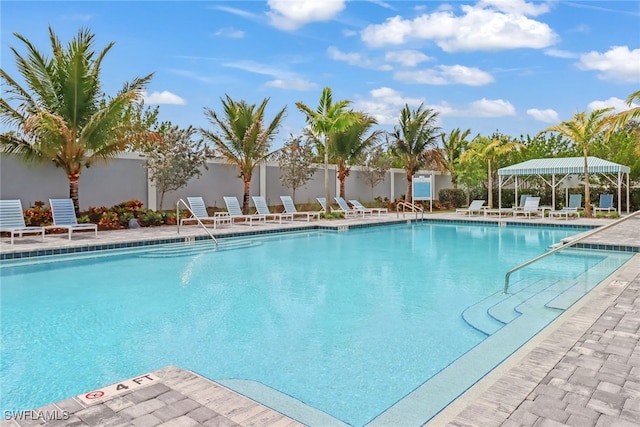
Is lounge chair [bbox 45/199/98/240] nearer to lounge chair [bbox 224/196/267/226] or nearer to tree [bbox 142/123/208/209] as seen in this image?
tree [bbox 142/123/208/209]

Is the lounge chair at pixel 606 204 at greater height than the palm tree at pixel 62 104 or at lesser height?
lesser

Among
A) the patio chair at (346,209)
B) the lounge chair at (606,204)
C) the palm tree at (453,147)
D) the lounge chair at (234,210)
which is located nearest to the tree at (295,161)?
the patio chair at (346,209)

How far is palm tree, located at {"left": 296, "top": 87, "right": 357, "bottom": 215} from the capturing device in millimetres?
19094

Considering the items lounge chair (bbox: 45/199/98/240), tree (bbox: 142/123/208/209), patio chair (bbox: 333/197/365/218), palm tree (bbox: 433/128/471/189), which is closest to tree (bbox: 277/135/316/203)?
patio chair (bbox: 333/197/365/218)

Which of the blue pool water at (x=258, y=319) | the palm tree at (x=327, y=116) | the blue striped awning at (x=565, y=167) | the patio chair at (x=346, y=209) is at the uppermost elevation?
the palm tree at (x=327, y=116)

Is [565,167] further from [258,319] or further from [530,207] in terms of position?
[258,319]

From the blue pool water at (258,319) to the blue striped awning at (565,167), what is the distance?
1068 cm

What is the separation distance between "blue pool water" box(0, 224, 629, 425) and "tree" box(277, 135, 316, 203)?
950 centimetres

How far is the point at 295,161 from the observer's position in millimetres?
20141

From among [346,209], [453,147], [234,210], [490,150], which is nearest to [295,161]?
[346,209]

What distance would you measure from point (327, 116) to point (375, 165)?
6258mm

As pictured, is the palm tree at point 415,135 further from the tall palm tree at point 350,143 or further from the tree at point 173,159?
the tree at point 173,159

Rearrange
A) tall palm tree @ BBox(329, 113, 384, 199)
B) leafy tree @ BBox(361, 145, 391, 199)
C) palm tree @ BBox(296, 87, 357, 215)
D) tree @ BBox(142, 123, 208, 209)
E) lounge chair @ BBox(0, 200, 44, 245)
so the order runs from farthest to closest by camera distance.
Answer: leafy tree @ BBox(361, 145, 391, 199), tall palm tree @ BBox(329, 113, 384, 199), palm tree @ BBox(296, 87, 357, 215), tree @ BBox(142, 123, 208, 209), lounge chair @ BBox(0, 200, 44, 245)

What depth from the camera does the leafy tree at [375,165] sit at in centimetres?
2448
